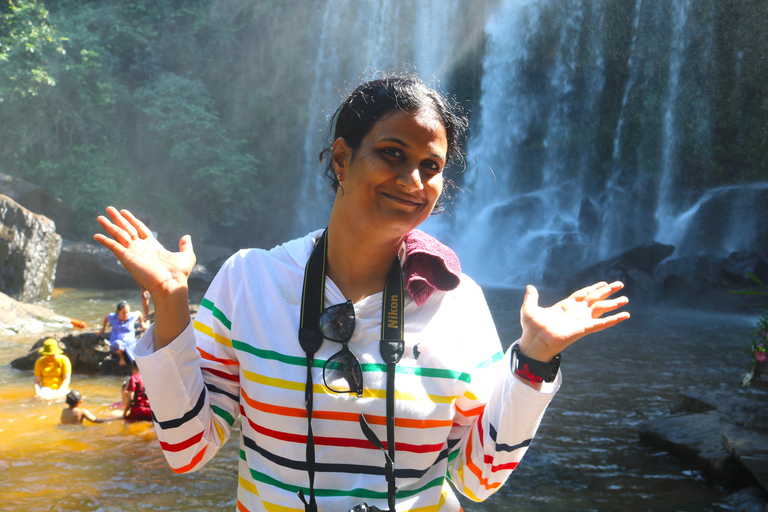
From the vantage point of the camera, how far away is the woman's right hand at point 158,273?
134 cm

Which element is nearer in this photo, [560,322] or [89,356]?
[560,322]

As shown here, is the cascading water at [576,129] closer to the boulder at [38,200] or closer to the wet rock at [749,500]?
the boulder at [38,200]

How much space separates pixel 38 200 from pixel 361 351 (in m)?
21.4

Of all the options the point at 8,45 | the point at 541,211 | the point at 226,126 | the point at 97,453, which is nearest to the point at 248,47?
the point at 226,126

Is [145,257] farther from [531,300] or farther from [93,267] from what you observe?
[93,267]

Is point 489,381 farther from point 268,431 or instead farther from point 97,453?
point 97,453

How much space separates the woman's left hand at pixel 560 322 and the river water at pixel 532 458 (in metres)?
3.85

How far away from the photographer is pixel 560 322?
1.46 metres

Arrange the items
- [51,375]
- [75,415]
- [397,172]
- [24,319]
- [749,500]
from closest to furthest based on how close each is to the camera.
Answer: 1. [397,172]
2. [749,500]
3. [75,415]
4. [51,375]
5. [24,319]

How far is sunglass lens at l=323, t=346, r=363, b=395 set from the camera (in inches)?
54.6

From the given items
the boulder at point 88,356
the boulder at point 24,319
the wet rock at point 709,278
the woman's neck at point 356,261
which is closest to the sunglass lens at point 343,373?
the woman's neck at point 356,261

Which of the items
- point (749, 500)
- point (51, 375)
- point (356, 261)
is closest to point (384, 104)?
point (356, 261)

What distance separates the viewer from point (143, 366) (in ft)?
4.40

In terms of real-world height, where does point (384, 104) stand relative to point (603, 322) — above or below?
above
